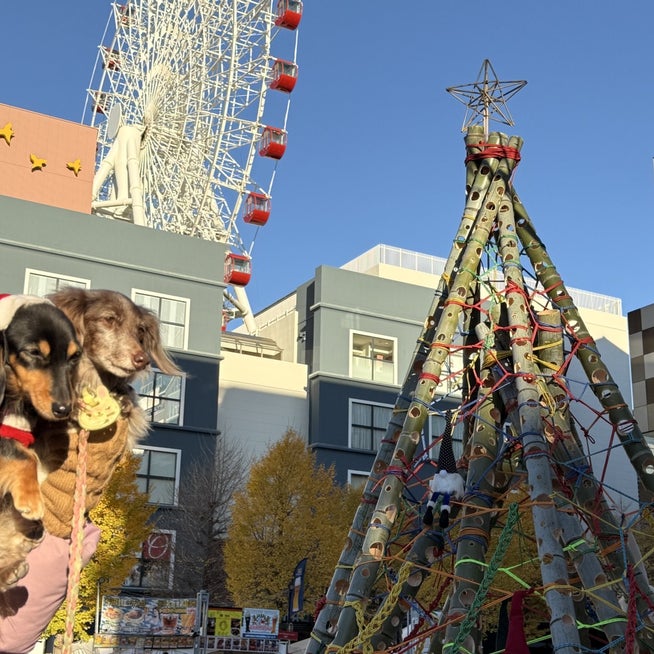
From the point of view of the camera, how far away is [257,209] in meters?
47.8

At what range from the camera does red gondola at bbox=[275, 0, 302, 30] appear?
155 feet

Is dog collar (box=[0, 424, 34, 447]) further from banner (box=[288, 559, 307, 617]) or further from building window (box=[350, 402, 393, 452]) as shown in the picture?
building window (box=[350, 402, 393, 452])

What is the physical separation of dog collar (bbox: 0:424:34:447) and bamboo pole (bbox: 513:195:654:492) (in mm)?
6846

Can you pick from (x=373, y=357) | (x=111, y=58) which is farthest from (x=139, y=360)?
(x=111, y=58)

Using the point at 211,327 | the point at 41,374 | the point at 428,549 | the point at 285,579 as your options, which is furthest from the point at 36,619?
the point at 211,327

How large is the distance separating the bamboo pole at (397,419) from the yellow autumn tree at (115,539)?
19472 millimetres

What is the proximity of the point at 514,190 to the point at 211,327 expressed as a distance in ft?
106

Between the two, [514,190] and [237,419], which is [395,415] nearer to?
[514,190]

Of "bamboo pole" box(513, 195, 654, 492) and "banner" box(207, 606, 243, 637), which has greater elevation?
"bamboo pole" box(513, 195, 654, 492)

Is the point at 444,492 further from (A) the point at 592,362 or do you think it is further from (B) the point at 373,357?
(B) the point at 373,357

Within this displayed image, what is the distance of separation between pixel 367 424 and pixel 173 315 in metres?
9.95

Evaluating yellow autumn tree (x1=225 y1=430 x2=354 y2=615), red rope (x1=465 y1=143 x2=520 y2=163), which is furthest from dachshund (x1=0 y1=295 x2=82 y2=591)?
yellow autumn tree (x1=225 y1=430 x2=354 y2=615)

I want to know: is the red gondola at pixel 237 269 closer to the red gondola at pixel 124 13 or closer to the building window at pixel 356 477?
the building window at pixel 356 477

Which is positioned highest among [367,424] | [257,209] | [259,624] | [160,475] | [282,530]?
[257,209]
